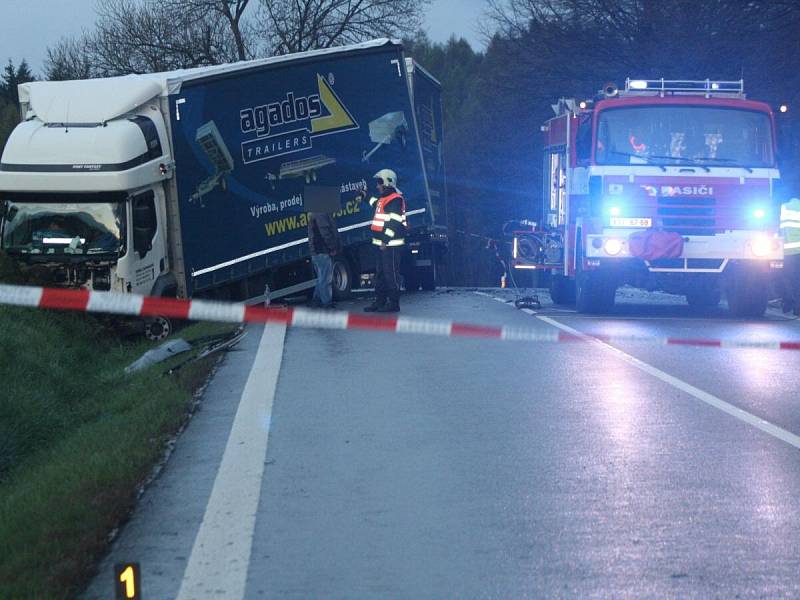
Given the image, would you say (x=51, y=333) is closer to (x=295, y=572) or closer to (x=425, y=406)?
(x=425, y=406)

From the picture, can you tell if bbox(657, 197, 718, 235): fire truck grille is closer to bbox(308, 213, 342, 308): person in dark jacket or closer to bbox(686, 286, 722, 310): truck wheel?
bbox(686, 286, 722, 310): truck wheel

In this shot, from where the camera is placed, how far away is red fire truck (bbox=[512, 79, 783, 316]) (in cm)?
1872

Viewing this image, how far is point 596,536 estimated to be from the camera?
20.8 ft

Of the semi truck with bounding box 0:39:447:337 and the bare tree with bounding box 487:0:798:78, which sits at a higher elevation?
the bare tree with bounding box 487:0:798:78

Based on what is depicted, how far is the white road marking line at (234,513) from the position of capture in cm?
557

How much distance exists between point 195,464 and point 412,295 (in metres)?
18.2

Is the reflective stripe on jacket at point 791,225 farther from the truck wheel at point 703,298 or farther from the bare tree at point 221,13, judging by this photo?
the bare tree at point 221,13

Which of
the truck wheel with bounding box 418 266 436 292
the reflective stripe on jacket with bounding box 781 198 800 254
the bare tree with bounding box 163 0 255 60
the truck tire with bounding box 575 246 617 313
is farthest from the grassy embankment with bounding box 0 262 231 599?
the bare tree with bounding box 163 0 255 60

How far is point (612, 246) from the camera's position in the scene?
745 inches

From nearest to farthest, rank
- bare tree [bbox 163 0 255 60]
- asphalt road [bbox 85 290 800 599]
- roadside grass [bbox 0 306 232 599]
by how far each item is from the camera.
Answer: asphalt road [bbox 85 290 800 599] → roadside grass [bbox 0 306 232 599] → bare tree [bbox 163 0 255 60]

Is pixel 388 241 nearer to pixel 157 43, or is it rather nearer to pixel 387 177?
pixel 387 177

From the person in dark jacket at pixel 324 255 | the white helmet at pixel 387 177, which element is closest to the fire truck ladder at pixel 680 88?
the white helmet at pixel 387 177

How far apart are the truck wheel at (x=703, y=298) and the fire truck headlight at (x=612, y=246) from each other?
3.18 meters

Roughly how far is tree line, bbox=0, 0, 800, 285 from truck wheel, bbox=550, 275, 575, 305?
9541 mm
